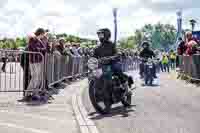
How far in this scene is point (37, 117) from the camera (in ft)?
34.9

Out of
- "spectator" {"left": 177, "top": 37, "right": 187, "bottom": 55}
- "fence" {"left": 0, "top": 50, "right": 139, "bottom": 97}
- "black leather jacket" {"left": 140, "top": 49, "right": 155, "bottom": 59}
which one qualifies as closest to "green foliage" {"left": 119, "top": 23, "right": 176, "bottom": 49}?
"spectator" {"left": 177, "top": 37, "right": 187, "bottom": 55}

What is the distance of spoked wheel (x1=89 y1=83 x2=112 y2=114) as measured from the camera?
443 inches

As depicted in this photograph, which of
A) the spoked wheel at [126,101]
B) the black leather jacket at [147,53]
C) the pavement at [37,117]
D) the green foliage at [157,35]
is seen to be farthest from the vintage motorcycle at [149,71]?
the green foliage at [157,35]

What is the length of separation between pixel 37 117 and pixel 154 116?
95.1 inches

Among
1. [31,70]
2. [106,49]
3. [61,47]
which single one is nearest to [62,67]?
[61,47]

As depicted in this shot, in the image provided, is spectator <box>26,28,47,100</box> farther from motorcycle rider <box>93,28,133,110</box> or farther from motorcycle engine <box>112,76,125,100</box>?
motorcycle engine <box>112,76,125,100</box>

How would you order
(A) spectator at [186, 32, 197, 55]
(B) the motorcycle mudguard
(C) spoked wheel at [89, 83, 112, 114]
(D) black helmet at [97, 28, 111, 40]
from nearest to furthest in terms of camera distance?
(C) spoked wheel at [89, 83, 112, 114], (B) the motorcycle mudguard, (D) black helmet at [97, 28, 111, 40], (A) spectator at [186, 32, 197, 55]

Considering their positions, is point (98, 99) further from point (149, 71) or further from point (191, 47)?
point (191, 47)

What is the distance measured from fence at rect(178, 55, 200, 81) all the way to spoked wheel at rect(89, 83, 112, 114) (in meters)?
8.45

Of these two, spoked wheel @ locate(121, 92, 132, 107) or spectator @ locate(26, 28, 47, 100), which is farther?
spectator @ locate(26, 28, 47, 100)

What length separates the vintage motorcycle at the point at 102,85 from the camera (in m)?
11.3

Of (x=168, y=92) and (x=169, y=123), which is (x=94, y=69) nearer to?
(x=169, y=123)

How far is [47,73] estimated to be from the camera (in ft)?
49.3

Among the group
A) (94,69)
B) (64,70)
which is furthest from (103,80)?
(64,70)
